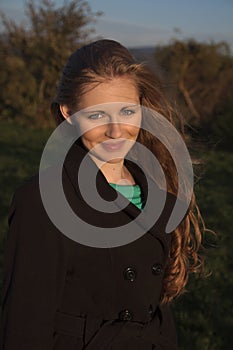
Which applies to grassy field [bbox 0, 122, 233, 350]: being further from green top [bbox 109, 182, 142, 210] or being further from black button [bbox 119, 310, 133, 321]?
black button [bbox 119, 310, 133, 321]

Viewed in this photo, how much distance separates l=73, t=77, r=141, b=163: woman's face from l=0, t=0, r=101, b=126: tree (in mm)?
14605

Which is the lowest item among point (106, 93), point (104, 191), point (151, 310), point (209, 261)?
point (209, 261)

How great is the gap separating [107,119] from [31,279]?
1.85 ft

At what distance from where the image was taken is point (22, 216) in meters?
1.49

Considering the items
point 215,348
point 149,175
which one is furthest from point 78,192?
point 215,348

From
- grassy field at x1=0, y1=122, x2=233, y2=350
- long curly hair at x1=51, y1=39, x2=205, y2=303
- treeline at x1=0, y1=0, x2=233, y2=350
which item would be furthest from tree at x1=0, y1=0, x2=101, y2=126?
long curly hair at x1=51, y1=39, x2=205, y2=303

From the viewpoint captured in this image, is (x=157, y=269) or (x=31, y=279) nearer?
(x=31, y=279)

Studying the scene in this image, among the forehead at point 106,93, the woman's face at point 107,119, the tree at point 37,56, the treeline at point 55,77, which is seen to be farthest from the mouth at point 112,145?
the tree at point 37,56

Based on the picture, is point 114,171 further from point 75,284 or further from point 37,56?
point 37,56

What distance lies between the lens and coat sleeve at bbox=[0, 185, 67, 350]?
1452 mm

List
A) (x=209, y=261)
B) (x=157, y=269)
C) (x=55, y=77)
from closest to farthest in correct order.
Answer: (x=157, y=269), (x=209, y=261), (x=55, y=77)

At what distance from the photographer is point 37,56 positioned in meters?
17.3

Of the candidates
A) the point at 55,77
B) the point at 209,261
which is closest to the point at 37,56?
the point at 55,77

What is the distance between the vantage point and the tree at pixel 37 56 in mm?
16531
